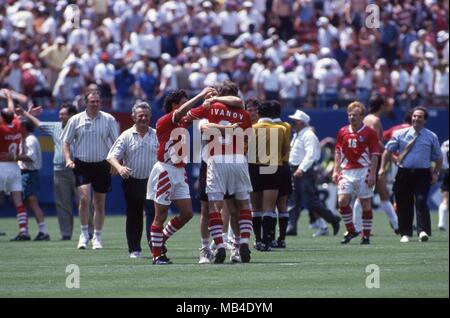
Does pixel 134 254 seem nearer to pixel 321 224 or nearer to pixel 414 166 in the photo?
pixel 414 166

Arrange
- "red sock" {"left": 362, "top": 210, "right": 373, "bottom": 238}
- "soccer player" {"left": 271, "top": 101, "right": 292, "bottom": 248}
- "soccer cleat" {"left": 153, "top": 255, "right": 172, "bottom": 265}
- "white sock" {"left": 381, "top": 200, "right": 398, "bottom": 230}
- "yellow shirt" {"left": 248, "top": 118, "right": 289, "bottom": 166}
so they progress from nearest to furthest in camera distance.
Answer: "soccer cleat" {"left": 153, "top": 255, "right": 172, "bottom": 265}
"yellow shirt" {"left": 248, "top": 118, "right": 289, "bottom": 166}
"soccer player" {"left": 271, "top": 101, "right": 292, "bottom": 248}
"red sock" {"left": 362, "top": 210, "right": 373, "bottom": 238}
"white sock" {"left": 381, "top": 200, "right": 398, "bottom": 230}

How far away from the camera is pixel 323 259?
1694 cm

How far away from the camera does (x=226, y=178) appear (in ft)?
51.8

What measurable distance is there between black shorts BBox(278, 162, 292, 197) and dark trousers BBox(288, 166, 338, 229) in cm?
354

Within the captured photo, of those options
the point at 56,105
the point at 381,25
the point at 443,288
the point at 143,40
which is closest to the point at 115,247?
the point at 443,288

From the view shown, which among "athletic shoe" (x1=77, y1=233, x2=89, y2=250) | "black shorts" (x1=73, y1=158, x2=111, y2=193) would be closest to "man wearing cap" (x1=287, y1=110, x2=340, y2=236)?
"black shorts" (x1=73, y1=158, x2=111, y2=193)

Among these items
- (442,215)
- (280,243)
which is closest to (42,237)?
(280,243)

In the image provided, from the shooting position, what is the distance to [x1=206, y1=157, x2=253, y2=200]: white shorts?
15.7 metres

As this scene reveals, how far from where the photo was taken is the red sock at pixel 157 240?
15859 mm

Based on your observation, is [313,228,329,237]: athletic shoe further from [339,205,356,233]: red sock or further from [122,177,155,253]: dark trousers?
[122,177,155,253]: dark trousers

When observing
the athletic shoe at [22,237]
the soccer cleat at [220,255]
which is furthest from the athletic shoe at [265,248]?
the athletic shoe at [22,237]

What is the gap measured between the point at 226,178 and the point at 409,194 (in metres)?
5.76

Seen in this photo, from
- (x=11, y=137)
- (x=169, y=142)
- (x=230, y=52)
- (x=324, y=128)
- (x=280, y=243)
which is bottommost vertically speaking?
(x=280, y=243)

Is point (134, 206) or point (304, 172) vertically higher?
point (304, 172)
